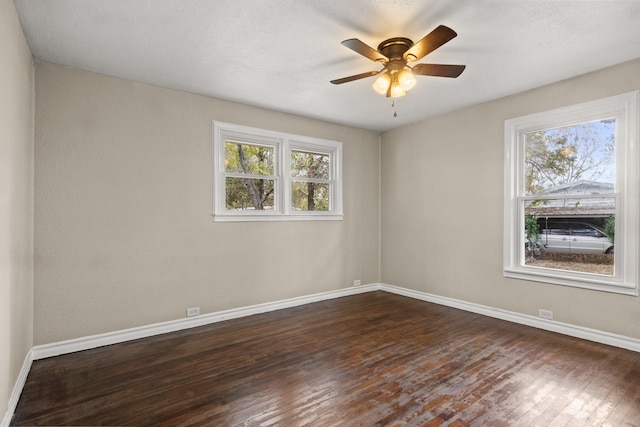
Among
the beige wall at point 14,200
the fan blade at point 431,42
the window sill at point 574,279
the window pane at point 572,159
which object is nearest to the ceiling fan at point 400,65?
the fan blade at point 431,42

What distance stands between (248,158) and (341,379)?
2874 mm

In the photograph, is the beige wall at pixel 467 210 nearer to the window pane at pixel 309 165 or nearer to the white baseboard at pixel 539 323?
the white baseboard at pixel 539 323

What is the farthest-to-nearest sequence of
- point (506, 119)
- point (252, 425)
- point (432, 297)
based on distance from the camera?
point (432, 297) < point (506, 119) < point (252, 425)

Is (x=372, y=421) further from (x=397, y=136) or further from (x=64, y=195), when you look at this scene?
(x=397, y=136)

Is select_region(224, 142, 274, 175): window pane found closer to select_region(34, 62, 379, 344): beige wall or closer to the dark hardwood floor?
select_region(34, 62, 379, 344): beige wall

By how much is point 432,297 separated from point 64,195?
14.9 feet

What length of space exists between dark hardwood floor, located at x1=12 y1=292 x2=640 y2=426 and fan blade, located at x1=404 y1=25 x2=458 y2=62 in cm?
240

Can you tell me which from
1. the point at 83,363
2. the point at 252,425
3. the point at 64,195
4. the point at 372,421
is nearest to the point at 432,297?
the point at 372,421

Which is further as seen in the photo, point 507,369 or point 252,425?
point 507,369

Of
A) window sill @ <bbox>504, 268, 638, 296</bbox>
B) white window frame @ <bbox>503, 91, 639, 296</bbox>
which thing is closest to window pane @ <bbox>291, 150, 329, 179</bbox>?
white window frame @ <bbox>503, 91, 639, 296</bbox>

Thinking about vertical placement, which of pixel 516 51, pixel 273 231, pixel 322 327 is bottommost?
pixel 322 327

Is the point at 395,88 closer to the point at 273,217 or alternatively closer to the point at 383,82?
the point at 383,82

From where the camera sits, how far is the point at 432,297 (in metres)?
4.68

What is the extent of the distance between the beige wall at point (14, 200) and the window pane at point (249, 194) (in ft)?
6.18
